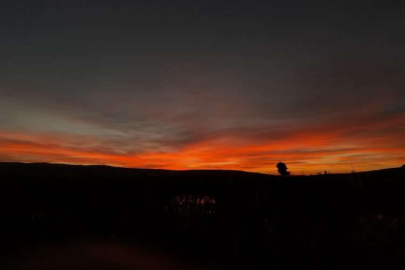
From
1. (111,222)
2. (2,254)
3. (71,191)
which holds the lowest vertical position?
(2,254)

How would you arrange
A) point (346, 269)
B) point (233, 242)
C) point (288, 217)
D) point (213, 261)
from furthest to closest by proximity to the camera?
1. point (288, 217)
2. point (233, 242)
3. point (213, 261)
4. point (346, 269)

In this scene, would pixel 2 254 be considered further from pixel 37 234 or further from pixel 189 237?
pixel 189 237

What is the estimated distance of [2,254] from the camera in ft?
20.5

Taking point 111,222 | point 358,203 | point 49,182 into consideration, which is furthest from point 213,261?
point 49,182

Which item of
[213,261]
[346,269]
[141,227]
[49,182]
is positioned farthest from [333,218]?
[49,182]

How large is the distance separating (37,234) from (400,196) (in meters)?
10.5

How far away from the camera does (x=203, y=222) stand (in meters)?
7.68

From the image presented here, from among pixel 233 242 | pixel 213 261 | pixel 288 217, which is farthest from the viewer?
pixel 288 217

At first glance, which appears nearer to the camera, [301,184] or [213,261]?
[213,261]

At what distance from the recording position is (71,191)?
880 cm

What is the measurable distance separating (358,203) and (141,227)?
6080mm

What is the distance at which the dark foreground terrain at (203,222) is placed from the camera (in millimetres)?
6191

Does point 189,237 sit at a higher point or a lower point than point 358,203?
lower

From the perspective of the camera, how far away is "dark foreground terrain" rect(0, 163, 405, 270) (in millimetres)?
6191
